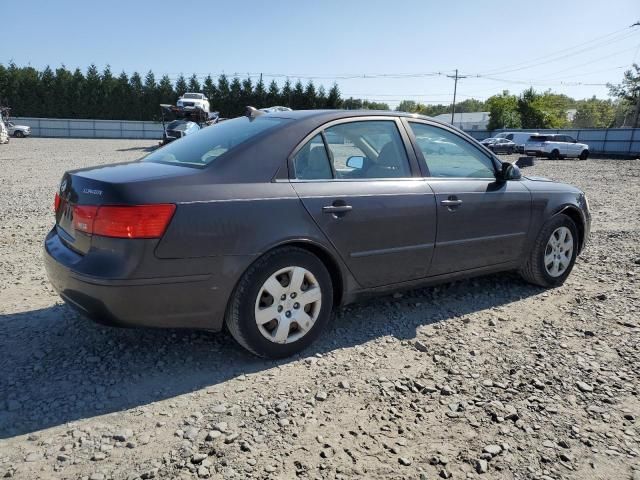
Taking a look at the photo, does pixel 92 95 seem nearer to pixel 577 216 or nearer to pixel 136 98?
pixel 136 98

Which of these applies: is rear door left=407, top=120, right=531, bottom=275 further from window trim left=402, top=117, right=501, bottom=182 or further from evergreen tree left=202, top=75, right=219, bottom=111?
evergreen tree left=202, top=75, right=219, bottom=111

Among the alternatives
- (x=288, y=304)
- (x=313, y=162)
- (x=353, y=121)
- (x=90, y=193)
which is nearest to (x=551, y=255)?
(x=353, y=121)

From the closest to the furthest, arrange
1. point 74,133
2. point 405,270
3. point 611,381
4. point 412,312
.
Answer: point 611,381
point 405,270
point 412,312
point 74,133

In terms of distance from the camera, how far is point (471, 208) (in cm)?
401

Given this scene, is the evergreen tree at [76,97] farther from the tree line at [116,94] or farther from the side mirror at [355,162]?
the side mirror at [355,162]

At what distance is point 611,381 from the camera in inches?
123

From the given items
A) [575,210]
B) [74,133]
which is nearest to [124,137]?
[74,133]

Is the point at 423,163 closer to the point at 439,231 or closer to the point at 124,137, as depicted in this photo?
the point at 439,231

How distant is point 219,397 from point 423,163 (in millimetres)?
2286

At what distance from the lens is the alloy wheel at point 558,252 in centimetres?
475

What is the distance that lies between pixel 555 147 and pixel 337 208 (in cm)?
3166

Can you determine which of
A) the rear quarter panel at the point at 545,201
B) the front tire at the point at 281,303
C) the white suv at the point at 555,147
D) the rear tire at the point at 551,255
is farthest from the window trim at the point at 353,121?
the white suv at the point at 555,147

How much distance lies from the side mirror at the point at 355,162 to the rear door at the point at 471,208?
51 centimetres

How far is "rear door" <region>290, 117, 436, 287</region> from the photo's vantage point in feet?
10.8
